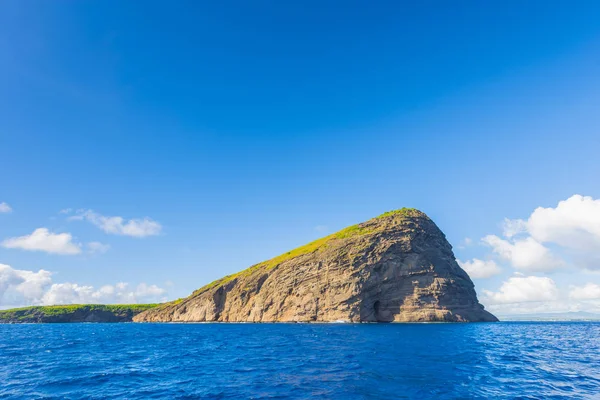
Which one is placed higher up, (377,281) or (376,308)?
(377,281)

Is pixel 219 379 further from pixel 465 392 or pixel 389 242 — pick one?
pixel 389 242

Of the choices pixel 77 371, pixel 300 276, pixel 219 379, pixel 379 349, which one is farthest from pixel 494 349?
pixel 300 276

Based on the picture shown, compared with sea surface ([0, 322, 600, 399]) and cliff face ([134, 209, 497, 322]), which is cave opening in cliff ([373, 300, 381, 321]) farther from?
sea surface ([0, 322, 600, 399])

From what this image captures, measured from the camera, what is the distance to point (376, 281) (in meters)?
111

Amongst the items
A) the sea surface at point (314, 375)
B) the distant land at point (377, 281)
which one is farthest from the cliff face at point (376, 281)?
the sea surface at point (314, 375)

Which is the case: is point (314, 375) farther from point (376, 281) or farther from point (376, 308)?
point (376, 308)

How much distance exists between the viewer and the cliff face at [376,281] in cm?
10762

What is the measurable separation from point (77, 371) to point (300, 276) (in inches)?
3958

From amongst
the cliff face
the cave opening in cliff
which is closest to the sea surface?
the cliff face

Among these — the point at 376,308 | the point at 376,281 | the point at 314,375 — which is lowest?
the point at 314,375

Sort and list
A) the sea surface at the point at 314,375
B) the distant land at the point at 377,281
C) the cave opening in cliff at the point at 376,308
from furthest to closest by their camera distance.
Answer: the cave opening in cliff at the point at 376,308 → the distant land at the point at 377,281 → the sea surface at the point at 314,375

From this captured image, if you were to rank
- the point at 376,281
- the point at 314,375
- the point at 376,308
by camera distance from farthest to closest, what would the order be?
the point at 376,308
the point at 376,281
the point at 314,375

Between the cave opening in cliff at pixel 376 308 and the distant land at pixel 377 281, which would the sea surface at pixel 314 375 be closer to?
the distant land at pixel 377 281

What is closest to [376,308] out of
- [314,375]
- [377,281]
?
[377,281]
